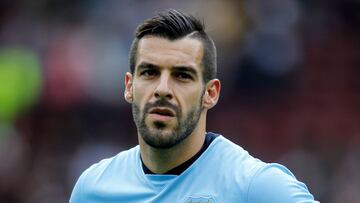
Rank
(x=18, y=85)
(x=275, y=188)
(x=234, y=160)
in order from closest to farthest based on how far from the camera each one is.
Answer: (x=275, y=188) < (x=234, y=160) < (x=18, y=85)

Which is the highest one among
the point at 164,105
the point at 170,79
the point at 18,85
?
the point at 170,79

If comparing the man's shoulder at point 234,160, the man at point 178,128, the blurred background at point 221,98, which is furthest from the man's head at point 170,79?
the blurred background at point 221,98

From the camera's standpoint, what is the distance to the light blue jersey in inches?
166

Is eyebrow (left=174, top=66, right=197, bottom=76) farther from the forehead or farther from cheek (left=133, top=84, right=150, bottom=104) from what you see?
cheek (left=133, top=84, right=150, bottom=104)

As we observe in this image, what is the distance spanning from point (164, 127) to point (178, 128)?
7 cm

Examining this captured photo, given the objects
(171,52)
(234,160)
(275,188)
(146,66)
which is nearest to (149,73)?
(146,66)

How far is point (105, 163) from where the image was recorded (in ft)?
16.9

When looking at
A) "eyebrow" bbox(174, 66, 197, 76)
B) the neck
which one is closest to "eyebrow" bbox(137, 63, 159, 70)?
"eyebrow" bbox(174, 66, 197, 76)

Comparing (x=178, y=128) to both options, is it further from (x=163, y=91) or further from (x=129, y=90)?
(x=129, y=90)

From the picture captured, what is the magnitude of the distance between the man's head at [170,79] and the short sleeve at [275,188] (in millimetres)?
484

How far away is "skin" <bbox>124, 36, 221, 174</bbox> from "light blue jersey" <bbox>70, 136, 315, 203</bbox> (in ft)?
0.34

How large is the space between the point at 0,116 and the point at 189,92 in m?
7.43

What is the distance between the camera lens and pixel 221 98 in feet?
38.0

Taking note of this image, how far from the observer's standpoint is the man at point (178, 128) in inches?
176
